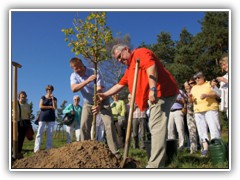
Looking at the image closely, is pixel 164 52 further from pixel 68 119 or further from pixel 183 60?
pixel 68 119

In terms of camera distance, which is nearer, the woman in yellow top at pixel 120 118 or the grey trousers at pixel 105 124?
the grey trousers at pixel 105 124

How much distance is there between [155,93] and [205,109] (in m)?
2.56

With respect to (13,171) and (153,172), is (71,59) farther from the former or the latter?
(153,172)

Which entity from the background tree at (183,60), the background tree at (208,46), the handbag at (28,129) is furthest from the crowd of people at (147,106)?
the background tree at (183,60)

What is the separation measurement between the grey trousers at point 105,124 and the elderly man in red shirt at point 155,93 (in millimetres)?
1223

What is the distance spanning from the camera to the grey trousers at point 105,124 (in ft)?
20.2

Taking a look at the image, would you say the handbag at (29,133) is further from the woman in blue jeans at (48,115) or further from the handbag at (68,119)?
the handbag at (68,119)

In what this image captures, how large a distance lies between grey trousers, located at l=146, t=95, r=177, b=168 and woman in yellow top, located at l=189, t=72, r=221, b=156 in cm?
204

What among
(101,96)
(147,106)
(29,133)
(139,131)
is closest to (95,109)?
(101,96)

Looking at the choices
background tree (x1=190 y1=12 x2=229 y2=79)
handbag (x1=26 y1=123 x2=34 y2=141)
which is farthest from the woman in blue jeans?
background tree (x1=190 y1=12 x2=229 y2=79)

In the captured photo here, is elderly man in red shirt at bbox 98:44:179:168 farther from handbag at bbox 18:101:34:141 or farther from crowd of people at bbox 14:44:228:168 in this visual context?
handbag at bbox 18:101:34:141
